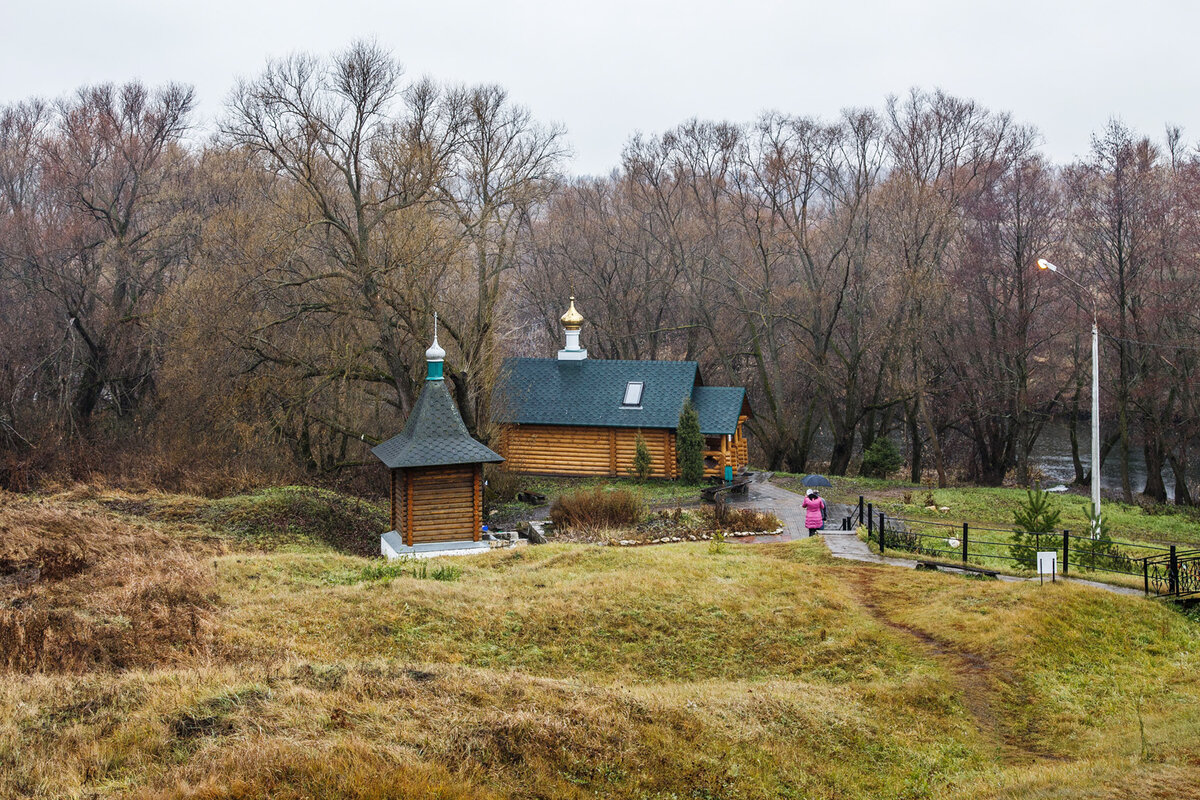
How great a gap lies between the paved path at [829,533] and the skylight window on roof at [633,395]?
15.5 ft

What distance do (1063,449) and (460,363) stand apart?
32.5 metres

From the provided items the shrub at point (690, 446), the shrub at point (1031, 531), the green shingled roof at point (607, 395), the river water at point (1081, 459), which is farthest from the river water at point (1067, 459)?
the shrub at point (1031, 531)

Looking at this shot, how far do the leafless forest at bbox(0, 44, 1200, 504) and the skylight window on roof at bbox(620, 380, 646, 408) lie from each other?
482 centimetres

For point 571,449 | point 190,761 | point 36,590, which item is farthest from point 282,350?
point 190,761

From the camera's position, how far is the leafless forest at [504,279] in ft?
81.7

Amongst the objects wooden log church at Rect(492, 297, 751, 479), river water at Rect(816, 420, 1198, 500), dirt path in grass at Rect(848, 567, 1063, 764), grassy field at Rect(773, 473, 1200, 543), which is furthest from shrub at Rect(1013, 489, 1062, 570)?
river water at Rect(816, 420, 1198, 500)

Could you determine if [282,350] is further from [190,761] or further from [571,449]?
[190,761]

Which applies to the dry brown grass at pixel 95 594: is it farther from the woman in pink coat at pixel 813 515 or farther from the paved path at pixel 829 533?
the woman in pink coat at pixel 813 515

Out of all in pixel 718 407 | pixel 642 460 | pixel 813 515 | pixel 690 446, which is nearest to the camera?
pixel 813 515

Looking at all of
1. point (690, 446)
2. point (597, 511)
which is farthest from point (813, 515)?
point (690, 446)

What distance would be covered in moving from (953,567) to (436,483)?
10.2 metres

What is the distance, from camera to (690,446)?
2958 centimetres

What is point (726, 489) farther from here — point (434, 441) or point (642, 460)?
point (434, 441)

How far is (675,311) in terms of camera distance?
46.0 m
